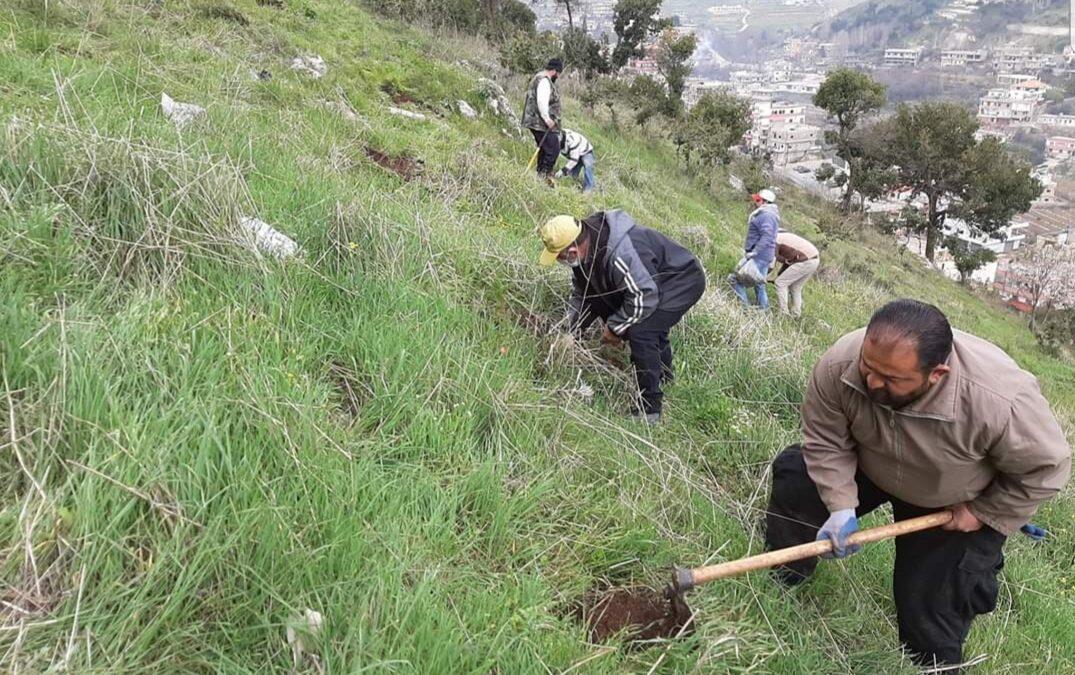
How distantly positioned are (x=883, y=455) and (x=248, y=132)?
399 centimetres

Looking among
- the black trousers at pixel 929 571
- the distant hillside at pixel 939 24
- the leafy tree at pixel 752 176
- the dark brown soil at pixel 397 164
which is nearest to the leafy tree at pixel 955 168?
the leafy tree at pixel 752 176

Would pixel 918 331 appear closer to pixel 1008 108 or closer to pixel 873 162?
pixel 873 162

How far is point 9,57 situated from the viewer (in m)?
3.98

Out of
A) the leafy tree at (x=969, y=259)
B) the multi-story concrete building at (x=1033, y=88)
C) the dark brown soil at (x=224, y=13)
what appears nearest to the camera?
the dark brown soil at (x=224, y=13)

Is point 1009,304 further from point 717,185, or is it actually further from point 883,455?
point 883,455

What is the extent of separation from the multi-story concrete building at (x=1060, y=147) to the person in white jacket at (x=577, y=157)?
6231cm

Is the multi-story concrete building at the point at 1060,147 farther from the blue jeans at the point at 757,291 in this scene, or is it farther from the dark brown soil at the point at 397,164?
the dark brown soil at the point at 397,164

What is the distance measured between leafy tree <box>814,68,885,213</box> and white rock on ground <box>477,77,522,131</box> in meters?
17.9

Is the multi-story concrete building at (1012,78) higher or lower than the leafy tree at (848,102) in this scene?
higher

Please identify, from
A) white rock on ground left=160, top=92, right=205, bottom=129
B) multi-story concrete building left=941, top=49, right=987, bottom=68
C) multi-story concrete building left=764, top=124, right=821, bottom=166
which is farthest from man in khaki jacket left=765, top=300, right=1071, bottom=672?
multi-story concrete building left=941, top=49, right=987, bottom=68

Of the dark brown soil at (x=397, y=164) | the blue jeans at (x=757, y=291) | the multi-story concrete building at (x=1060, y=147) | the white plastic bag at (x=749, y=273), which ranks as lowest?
the multi-story concrete building at (x=1060, y=147)

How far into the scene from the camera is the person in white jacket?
8.45 meters

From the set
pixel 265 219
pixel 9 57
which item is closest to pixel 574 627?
pixel 265 219

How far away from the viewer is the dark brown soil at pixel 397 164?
5508 millimetres
